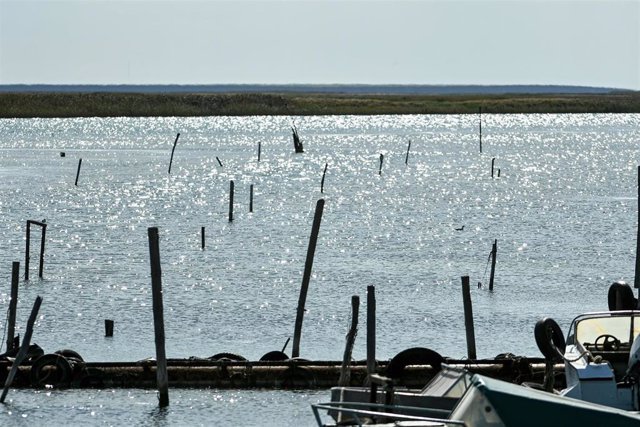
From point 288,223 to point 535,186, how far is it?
116ft

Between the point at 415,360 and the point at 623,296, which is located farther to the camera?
the point at 623,296

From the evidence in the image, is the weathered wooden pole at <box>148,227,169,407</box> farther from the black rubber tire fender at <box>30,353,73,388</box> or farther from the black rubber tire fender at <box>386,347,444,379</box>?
the black rubber tire fender at <box>386,347,444,379</box>

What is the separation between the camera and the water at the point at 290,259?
36531 millimetres

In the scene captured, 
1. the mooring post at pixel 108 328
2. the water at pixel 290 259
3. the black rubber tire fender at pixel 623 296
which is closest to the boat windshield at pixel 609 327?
the black rubber tire fender at pixel 623 296

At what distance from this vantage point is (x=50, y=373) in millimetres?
29375

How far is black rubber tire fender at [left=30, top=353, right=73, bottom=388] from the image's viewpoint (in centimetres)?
2938

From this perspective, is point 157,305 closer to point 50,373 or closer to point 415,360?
point 50,373

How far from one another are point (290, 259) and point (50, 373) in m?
27.2

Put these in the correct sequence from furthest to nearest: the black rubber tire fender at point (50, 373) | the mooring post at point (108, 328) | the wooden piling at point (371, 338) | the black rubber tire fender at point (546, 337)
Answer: the mooring post at point (108, 328), the black rubber tire fender at point (50, 373), the wooden piling at point (371, 338), the black rubber tire fender at point (546, 337)

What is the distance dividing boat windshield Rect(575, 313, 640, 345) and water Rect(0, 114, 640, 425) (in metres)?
6.05

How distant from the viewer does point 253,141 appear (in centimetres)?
19250

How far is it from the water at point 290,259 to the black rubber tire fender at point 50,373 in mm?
333

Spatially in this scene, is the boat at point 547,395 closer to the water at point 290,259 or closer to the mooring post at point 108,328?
the water at point 290,259

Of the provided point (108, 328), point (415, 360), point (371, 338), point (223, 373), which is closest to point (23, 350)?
point (223, 373)
